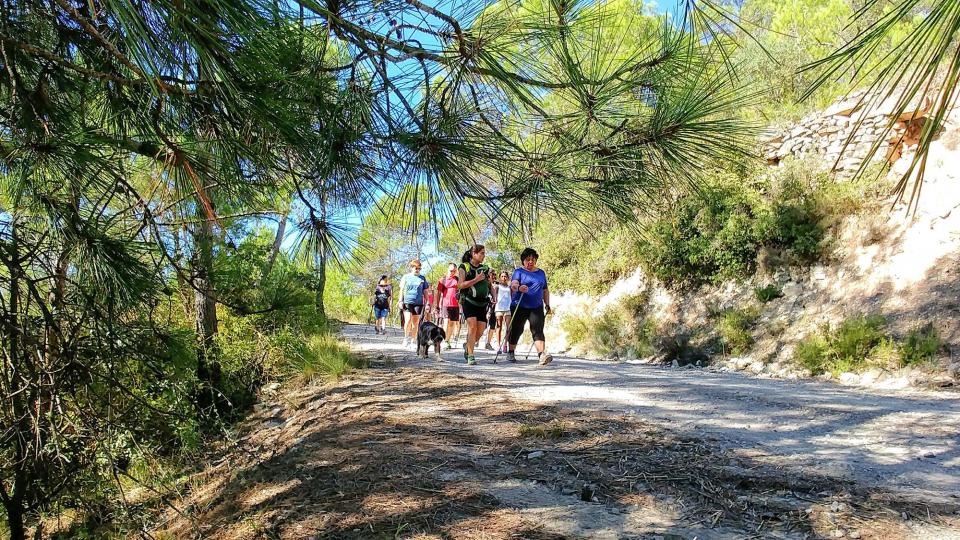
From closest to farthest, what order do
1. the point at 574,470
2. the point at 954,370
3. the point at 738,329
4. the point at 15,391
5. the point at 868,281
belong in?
the point at 15,391, the point at 574,470, the point at 954,370, the point at 868,281, the point at 738,329

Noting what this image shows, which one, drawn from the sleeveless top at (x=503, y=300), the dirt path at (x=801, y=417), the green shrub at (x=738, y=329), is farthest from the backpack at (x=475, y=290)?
the green shrub at (x=738, y=329)

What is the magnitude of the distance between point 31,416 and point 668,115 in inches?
126

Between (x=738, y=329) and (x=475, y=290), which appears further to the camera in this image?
(x=738, y=329)

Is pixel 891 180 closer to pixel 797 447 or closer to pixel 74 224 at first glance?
pixel 797 447

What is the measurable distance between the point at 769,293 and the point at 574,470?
7.74m

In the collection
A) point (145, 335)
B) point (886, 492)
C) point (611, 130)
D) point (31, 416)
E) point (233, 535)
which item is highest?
point (611, 130)

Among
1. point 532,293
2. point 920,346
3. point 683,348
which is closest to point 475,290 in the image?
point 532,293

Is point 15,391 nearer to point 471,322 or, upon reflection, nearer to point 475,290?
point 475,290

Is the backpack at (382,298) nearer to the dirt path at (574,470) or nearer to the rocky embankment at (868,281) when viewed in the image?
the rocky embankment at (868,281)

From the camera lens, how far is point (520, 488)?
2910 millimetres

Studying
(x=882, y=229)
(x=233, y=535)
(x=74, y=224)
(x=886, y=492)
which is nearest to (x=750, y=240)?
(x=882, y=229)

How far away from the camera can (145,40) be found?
1.25 metres

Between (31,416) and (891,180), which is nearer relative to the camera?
(31,416)

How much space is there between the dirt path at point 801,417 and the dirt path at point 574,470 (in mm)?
21
